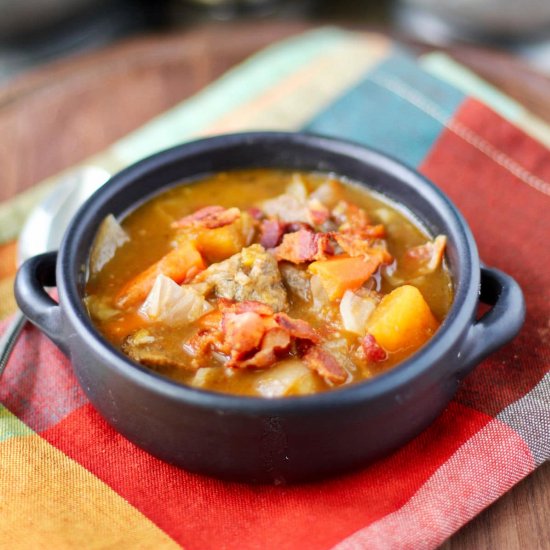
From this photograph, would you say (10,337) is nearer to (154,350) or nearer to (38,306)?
(38,306)

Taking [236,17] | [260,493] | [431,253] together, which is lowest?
[236,17]

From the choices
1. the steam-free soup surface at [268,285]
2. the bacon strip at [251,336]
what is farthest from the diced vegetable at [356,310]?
the bacon strip at [251,336]

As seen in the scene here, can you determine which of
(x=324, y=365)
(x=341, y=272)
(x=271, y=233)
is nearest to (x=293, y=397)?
(x=324, y=365)

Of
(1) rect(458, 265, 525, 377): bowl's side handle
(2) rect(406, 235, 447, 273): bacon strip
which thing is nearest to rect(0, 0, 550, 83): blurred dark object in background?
(2) rect(406, 235, 447, 273): bacon strip

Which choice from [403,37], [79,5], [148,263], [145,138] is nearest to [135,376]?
[148,263]

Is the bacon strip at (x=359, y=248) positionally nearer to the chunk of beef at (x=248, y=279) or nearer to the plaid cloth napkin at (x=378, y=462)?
the chunk of beef at (x=248, y=279)
